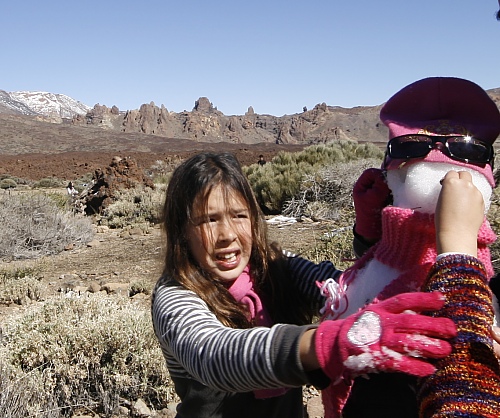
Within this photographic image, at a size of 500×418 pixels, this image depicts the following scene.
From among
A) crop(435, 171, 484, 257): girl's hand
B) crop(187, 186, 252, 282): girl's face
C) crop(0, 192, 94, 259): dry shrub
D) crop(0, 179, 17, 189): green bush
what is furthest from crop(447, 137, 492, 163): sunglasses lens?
crop(0, 179, 17, 189): green bush

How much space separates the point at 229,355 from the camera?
1.15 meters

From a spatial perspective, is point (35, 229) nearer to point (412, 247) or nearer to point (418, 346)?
point (412, 247)

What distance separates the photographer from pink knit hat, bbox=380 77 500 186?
1.35 meters

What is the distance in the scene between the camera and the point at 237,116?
134250 millimetres

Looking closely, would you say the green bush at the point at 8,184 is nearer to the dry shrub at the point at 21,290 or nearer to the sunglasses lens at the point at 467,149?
the dry shrub at the point at 21,290

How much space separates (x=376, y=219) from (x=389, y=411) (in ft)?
2.27

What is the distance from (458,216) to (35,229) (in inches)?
356

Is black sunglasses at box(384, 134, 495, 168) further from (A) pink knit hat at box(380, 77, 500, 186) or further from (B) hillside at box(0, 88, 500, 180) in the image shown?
(B) hillside at box(0, 88, 500, 180)

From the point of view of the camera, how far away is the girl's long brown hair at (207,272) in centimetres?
165

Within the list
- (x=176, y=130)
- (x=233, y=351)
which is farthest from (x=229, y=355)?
(x=176, y=130)

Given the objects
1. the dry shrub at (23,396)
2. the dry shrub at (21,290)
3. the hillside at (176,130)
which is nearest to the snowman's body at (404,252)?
the dry shrub at (23,396)

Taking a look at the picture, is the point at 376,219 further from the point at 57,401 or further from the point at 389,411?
the point at 57,401

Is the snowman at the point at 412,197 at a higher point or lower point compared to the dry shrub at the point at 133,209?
higher

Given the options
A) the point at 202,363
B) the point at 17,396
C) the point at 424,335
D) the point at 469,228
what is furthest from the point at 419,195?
the point at 17,396
